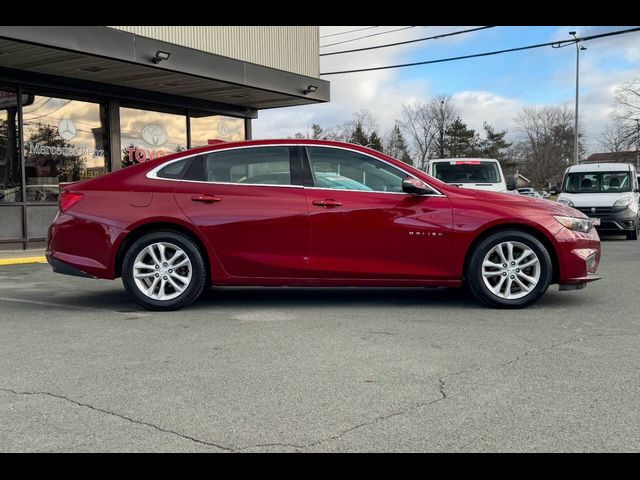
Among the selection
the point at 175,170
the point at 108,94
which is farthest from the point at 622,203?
the point at 108,94

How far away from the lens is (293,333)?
16.8 feet

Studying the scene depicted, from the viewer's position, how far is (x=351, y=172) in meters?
6.19

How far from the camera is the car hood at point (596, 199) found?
49.1 ft

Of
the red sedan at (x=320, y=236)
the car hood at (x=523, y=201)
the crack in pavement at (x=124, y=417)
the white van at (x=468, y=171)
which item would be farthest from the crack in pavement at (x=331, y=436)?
the white van at (x=468, y=171)

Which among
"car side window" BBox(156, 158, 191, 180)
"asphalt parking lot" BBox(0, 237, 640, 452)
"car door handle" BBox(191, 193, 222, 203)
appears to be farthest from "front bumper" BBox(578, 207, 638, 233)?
"car side window" BBox(156, 158, 191, 180)

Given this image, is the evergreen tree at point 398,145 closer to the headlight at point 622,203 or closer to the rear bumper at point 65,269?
the headlight at point 622,203

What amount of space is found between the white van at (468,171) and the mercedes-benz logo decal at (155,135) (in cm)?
699

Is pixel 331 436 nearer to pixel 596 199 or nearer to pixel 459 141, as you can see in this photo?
pixel 596 199

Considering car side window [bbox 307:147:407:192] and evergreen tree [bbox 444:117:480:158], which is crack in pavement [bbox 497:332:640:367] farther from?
evergreen tree [bbox 444:117:480:158]

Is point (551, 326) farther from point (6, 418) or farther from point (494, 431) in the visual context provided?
point (6, 418)

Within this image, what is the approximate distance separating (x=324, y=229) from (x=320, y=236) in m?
0.08
